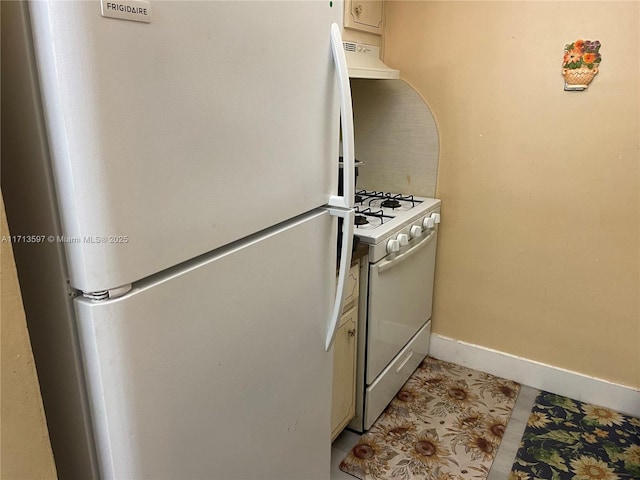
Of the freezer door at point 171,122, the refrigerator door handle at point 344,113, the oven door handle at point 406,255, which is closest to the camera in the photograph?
the freezer door at point 171,122

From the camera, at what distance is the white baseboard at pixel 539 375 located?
2244mm

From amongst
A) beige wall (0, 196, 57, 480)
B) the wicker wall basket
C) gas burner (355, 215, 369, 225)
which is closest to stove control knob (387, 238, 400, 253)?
gas burner (355, 215, 369, 225)

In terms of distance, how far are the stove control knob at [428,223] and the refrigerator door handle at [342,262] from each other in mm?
1002

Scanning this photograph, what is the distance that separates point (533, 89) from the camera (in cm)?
214

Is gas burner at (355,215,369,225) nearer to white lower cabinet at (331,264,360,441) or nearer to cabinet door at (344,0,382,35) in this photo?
white lower cabinet at (331,264,360,441)

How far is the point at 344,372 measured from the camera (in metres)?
1.90

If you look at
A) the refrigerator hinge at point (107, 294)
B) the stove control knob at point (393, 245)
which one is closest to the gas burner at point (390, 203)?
the stove control knob at point (393, 245)

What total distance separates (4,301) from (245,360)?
0.50m

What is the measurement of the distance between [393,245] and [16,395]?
1466mm

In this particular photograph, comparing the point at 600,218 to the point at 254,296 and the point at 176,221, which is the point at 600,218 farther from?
the point at 176,221

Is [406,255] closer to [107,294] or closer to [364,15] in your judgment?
[364,15]

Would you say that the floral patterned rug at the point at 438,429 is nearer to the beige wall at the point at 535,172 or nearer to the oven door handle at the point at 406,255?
the beige wall at the point at 535,172

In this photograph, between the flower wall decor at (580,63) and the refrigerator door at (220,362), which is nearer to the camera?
the refrigerator door at (220,362)

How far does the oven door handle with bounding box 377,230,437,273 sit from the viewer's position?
6.36 ft
